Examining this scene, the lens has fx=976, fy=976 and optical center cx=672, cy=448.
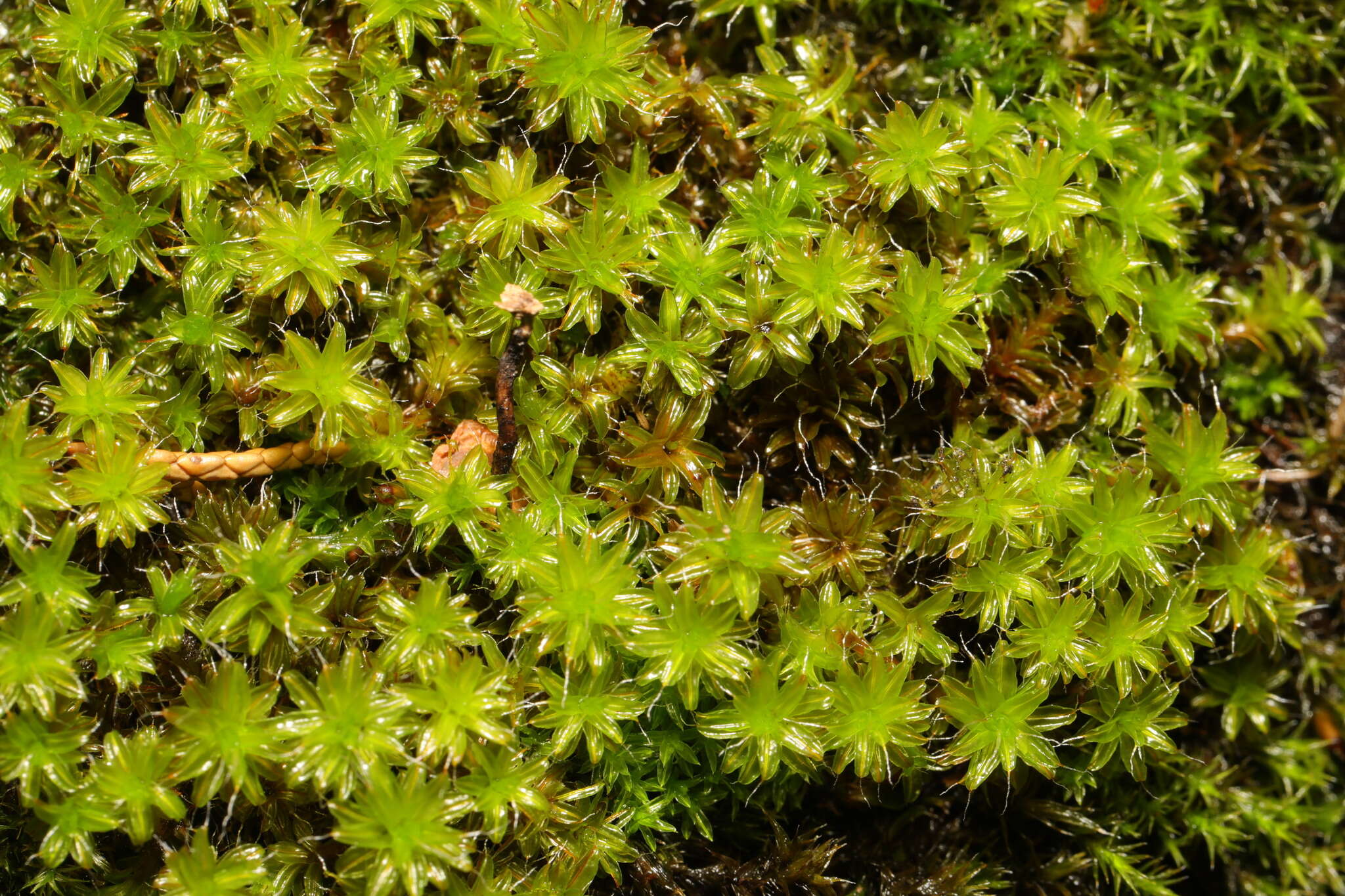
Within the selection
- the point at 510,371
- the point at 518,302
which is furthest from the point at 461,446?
the point at 518,302

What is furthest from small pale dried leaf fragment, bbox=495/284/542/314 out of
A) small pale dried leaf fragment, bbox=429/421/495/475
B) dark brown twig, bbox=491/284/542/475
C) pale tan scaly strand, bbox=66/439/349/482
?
pale tan scaly strand, bbox=66/439/349/482

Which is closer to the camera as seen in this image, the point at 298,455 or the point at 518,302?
the point at 518,302

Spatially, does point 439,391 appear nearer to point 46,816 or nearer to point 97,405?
point 97,405

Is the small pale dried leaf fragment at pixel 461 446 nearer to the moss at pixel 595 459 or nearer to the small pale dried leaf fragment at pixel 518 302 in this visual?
the moss at pixel 595 459

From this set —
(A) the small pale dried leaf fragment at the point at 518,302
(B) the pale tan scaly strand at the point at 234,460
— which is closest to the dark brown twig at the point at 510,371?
(A) the small pale dried leaf fragment at the point at 518,302

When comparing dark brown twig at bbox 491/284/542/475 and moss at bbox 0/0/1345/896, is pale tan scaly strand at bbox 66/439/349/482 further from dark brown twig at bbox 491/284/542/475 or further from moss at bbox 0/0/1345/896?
dark brown twig at bbox 491/284/542/475

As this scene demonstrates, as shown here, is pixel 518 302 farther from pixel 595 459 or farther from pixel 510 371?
pixel 595 459

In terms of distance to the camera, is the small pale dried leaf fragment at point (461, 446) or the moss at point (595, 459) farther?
the small pale dried leaf fragment at point (461, 446)

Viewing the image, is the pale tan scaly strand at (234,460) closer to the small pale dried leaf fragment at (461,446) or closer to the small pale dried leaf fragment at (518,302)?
the small pale dried leaf fragment at (461,446)

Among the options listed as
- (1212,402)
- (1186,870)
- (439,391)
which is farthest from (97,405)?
(1186,870)

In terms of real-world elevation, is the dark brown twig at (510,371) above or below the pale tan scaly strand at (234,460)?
above
